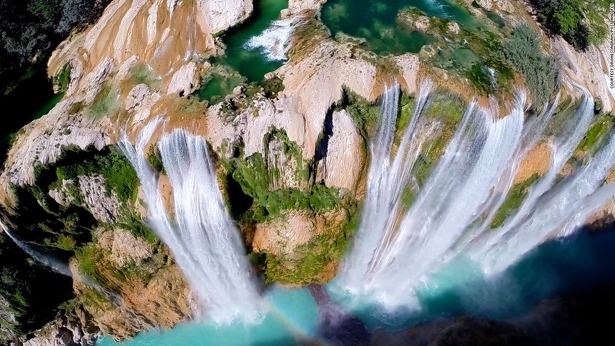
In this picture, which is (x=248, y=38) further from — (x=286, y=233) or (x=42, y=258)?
(x=42, y=258)

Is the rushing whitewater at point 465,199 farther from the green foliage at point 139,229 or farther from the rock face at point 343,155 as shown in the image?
the green foliage at point 139,229

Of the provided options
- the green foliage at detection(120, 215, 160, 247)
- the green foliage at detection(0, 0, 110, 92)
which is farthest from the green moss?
the green foliage at detection(0, 0, 110, 92)

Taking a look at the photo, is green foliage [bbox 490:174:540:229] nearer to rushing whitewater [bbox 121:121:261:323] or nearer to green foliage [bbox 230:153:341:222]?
green foliage [bbox 230:153:341:222]

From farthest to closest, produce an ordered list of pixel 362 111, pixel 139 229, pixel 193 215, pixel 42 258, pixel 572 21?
pixel 572 21 < pixel 42 258 < pixel 139 229 < pixel 193 215 < pixel 362 111

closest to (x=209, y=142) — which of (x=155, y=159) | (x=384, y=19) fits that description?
(x=155, y=159)

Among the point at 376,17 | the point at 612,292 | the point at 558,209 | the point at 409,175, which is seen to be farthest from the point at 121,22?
the point at 612,292

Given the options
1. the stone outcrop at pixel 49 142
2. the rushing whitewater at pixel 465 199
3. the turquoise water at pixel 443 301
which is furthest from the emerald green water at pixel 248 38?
the turquoise water at pixel 443 301
